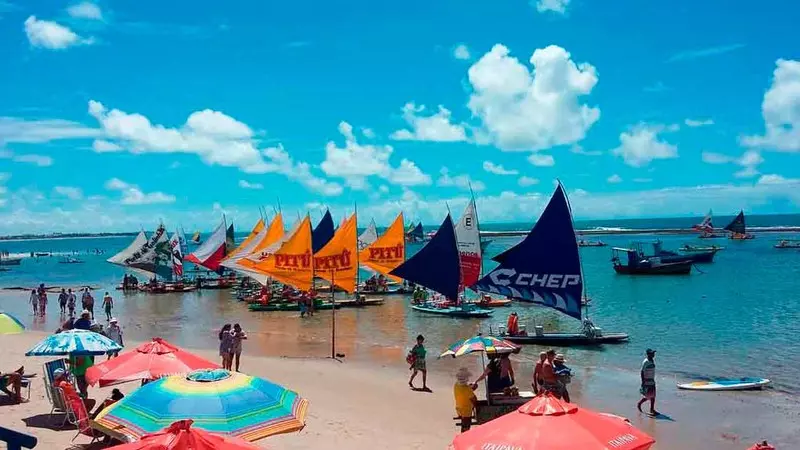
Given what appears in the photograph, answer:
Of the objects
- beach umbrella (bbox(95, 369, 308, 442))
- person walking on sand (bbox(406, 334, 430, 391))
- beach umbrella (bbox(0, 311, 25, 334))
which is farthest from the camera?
person walking on sand (bbox(406, 334, 430, 391))

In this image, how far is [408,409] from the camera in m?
15.8

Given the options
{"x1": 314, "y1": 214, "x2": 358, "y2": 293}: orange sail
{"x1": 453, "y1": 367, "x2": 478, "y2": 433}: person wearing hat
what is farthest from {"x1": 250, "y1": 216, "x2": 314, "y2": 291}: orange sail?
{"x1": 453, "y1": 367, "x2": 478, "y2": 433}: person wearing hat

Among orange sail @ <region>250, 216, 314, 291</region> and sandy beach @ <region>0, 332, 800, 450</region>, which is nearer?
sandy beach @ <region>0, 332, 800, 450</region>

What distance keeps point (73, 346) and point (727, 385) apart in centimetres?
1631

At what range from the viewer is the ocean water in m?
23.7

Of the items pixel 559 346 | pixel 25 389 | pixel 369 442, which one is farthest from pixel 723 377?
pixel 25 389

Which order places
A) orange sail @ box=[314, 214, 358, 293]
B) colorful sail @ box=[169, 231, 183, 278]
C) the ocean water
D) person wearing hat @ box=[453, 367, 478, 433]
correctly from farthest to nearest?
colorful sail @ box=[169, 231, 183, 278], orange sail @ box=[314, 214, 358, 293], the ocean water, person wearing hat @ box=[453, 367, 478, 433]

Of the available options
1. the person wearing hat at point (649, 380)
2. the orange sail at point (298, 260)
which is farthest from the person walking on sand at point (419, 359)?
the orange sail at point (298, 260)

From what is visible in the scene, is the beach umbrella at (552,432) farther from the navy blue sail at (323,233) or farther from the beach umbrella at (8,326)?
the navy blue sail at (323,233)

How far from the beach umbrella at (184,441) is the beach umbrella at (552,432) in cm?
259

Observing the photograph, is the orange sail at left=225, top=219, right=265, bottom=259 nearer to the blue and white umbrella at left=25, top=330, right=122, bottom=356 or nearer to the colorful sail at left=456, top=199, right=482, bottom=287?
the colorful sail at left=456, top=199, right=482, bottom=287

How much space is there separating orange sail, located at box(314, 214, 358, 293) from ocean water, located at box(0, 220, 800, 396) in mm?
2154

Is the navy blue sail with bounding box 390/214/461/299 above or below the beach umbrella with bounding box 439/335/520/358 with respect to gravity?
above

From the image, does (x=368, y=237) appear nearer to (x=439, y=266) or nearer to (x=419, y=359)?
(x=439, y=266)
